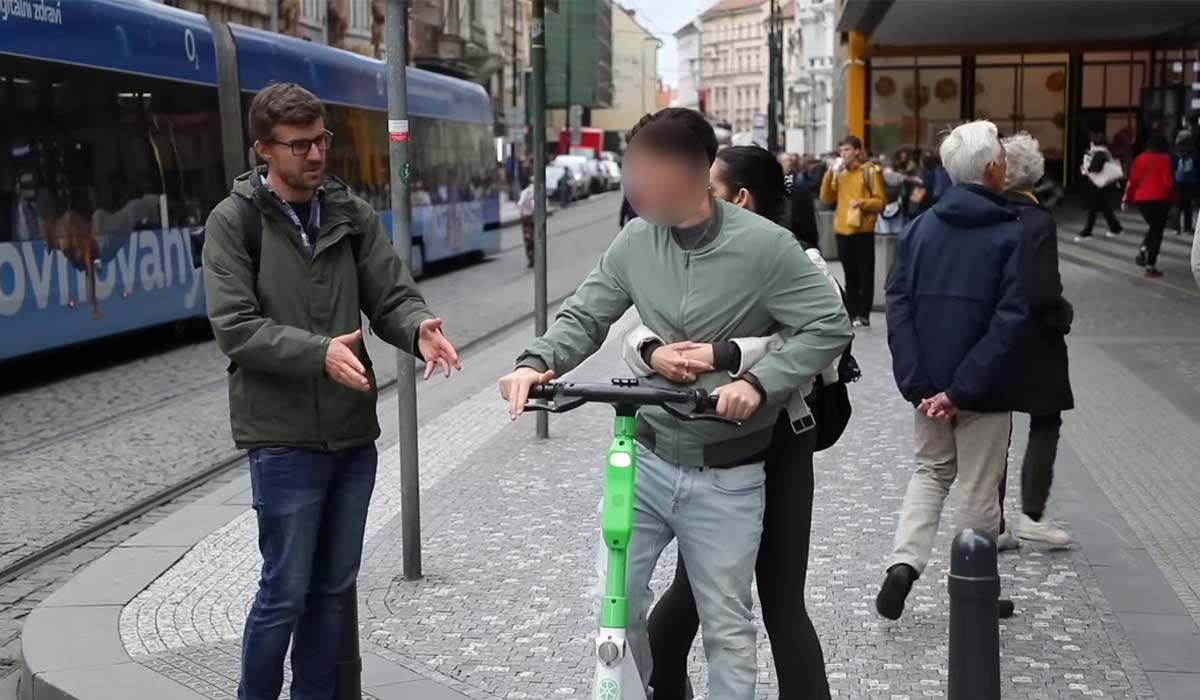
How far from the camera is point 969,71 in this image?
3756 centimetres

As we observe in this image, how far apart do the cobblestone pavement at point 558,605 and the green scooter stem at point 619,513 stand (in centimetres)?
141

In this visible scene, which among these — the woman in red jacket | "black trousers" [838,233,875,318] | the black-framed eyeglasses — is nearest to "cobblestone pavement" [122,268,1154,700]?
the black-framed eyeglasses

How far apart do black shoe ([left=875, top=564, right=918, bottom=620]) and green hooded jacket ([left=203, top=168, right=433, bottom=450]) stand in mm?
2037

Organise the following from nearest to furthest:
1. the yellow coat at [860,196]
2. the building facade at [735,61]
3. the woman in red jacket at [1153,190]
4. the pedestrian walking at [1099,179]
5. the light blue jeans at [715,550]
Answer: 1. the light blue jeans at [715,550]
2. the yellow coat at [860,196]
3. the woman in red jacket at [1153,190]
4. the pedestrian walking at [1099,179]
5. the building facade at [735,61]

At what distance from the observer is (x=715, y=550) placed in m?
3.79

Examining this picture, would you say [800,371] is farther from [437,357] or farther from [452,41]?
[452,41]

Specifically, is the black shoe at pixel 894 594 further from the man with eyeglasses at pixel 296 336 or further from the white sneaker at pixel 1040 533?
the man with eyeglasses at pixel 296 336

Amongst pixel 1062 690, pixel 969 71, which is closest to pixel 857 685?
pixel 1062 690

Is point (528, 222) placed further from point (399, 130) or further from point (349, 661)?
point (349, 661)

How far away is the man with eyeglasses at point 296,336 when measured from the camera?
3.99m

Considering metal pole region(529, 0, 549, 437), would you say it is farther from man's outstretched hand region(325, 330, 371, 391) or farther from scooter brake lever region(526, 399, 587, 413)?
scooter brake lever region(526, 399, 587, 413)

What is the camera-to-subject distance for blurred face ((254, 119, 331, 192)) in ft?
13.2

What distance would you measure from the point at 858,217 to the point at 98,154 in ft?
21.9

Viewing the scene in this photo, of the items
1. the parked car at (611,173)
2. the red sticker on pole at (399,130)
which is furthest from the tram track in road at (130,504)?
the parked car at (611,173)
